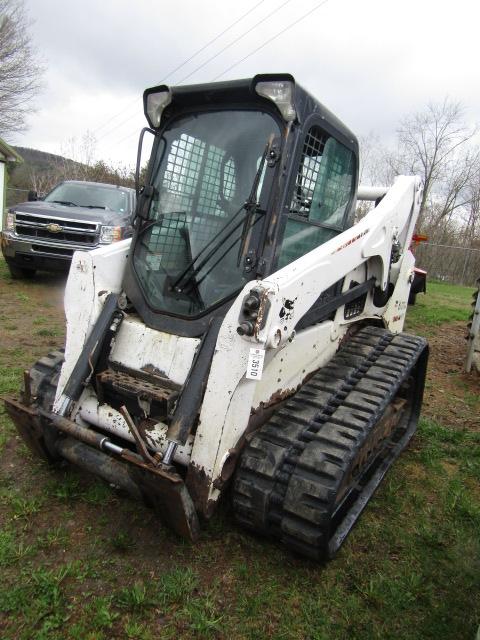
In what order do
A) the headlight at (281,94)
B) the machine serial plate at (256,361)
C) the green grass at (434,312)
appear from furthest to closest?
the green grass at (434,312)
the headlight at (281,94)
the machine serial plate at (256,361)

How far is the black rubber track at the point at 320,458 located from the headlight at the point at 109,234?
5520 mm

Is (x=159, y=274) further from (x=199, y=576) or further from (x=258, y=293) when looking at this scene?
(x=199, y=576)

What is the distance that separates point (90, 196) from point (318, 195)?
275 inches

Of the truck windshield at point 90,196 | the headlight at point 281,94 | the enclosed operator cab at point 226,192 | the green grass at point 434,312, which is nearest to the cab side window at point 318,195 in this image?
the enclosed operator cab at point 226,192

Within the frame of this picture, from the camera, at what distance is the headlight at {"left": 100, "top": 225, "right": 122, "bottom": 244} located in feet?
26.2

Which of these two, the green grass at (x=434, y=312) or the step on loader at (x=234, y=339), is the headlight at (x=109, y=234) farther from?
the green grass at (x=434, y=312)

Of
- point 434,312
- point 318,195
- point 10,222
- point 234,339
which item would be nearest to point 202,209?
point 318,195

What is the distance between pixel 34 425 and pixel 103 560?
784 mm

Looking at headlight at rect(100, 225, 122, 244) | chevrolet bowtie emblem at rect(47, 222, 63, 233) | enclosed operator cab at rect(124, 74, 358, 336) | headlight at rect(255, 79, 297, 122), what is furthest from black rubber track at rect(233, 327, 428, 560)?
chevrolet bowtie emblem at rect(47, 222, 63, 233)

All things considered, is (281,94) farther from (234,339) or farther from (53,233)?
(53,233)

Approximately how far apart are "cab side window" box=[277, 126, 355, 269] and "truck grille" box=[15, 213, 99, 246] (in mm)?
5442

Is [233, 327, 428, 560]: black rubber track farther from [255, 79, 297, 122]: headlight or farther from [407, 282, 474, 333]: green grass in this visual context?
[407, 282, 474, 333]: green grass

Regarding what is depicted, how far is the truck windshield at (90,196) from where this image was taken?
8960 mm

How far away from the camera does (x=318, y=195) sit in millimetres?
3094
